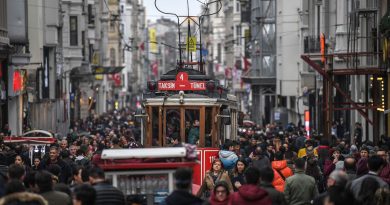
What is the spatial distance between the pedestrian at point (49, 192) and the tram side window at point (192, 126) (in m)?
12.9

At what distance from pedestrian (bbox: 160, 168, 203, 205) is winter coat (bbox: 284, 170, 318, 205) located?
11.4ft

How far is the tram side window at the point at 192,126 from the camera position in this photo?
28.7 metres

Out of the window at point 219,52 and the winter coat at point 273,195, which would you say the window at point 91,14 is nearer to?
the window at point 219,52

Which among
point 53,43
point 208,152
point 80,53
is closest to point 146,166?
point 208,152

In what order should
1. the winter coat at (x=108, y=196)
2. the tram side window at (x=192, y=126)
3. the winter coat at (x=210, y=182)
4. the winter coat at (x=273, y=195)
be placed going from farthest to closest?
the tram side window at (x=192, y=126)
the winter coat at (x=210, y=182)
the winter coat at (x=273, y=195)
the winter coat at (x=108, y=196)

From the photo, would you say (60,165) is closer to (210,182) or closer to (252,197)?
(210,182)

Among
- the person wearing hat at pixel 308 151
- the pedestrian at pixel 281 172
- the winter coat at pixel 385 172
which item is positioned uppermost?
the winter coat at pixel 385 172

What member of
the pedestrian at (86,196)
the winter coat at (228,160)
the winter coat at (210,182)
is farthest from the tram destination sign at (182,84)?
the pedestrian at (86,196)

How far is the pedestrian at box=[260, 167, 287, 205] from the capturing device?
16016 millimetres

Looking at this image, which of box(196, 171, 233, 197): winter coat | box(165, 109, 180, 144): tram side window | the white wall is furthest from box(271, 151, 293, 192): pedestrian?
the white wall

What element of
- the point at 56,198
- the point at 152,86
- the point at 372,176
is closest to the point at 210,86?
the point at 152,86

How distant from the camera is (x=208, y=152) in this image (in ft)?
90.7

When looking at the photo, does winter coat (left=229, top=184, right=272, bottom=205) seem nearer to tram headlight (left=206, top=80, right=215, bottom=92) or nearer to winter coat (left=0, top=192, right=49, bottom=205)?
winter coat (left=0, top=192, right=49, bottom=205)

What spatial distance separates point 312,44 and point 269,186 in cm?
4493
